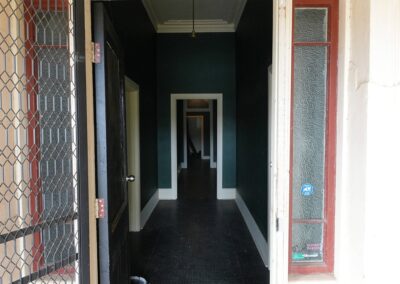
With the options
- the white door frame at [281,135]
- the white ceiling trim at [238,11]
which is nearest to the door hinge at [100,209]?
the white door frame at [281,135]

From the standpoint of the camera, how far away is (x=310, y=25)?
156cm

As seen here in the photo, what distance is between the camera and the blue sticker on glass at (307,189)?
1612 mm

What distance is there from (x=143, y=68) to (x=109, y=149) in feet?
9.87

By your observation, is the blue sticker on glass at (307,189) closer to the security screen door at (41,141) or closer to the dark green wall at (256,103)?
the security screen door at (41,141)

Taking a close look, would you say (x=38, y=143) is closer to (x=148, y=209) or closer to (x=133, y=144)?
(x=133, y=144)

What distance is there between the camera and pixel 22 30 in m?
1.40

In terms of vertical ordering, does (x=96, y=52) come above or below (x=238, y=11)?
below

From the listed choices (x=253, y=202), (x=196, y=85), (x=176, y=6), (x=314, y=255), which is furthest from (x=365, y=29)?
(x=196, y=85)

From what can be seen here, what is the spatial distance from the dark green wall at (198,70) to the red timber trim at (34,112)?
4.37 m

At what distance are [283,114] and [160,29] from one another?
191 inches

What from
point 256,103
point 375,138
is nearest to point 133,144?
point 256,103

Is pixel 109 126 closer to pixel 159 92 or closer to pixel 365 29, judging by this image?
pixel 365 29

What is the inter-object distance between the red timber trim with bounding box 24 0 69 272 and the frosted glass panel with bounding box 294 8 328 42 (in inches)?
45.8

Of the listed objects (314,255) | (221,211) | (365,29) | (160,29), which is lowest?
(221,211)
